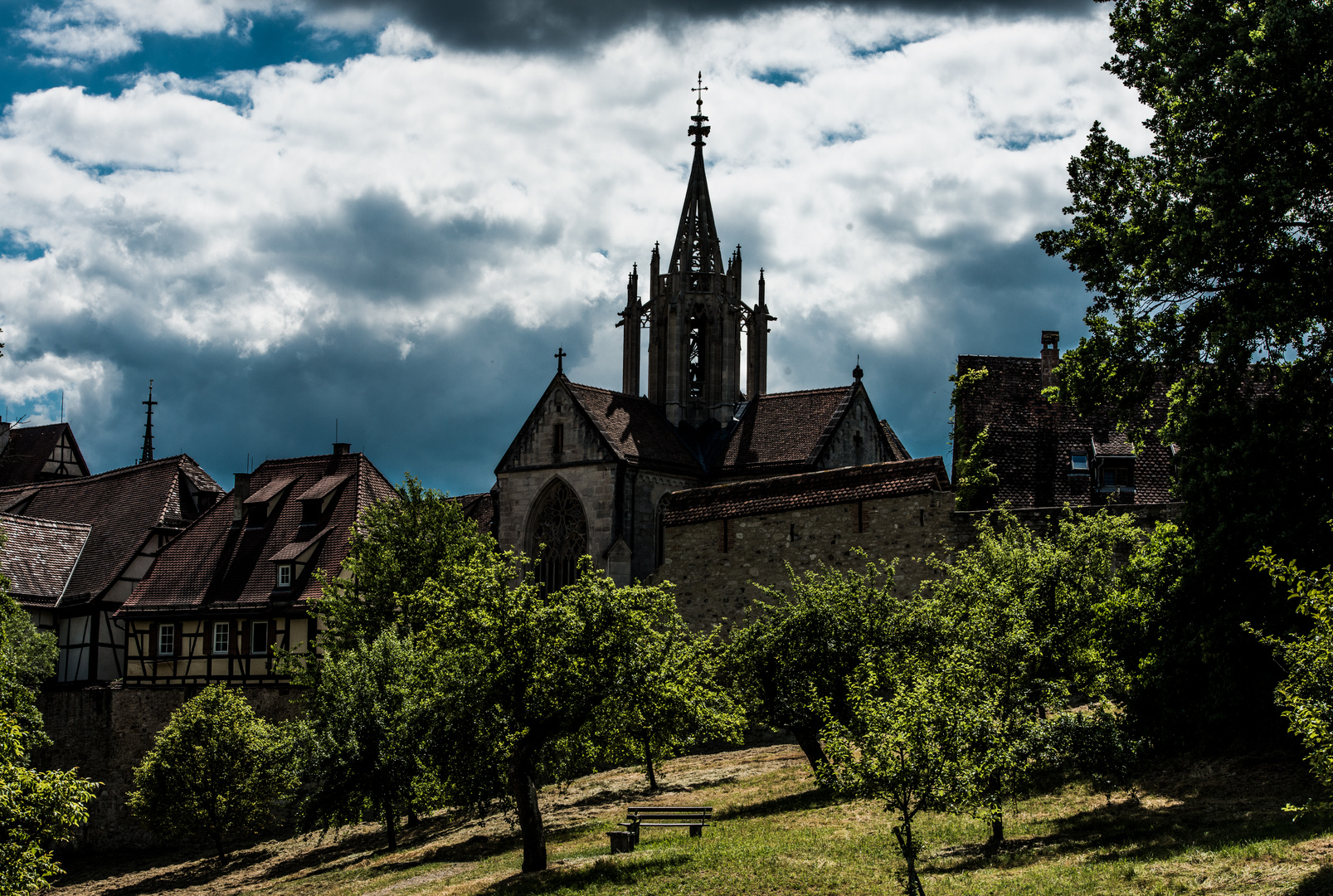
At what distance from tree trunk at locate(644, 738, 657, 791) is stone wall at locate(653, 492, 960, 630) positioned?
5674 mm

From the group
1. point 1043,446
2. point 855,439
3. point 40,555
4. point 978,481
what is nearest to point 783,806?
point 978,481

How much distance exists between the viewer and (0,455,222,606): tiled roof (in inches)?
1767

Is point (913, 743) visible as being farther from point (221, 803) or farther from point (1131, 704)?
point (221, 803)

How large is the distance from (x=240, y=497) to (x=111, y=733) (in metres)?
9.26

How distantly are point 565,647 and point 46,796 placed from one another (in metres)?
8.13

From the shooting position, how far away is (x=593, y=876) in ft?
64.6

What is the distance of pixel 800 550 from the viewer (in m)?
33.3

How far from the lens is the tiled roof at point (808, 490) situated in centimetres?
3198

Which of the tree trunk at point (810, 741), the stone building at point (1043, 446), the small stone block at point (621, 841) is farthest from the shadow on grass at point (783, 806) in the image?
the stone building at point (1043, 446)

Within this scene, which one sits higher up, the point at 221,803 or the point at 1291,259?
the point at 1291,259

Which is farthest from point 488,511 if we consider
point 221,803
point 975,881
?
point 975,881

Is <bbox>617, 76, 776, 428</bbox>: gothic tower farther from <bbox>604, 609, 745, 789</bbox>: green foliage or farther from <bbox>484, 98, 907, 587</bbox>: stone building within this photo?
<bbox>604, 609, 745, 789</bbox>: green foliage

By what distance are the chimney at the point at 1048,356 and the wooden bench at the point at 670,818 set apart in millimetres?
17817

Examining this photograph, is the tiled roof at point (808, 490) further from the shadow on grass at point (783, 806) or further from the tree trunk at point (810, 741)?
the shadow on grass at point (783, 806)
